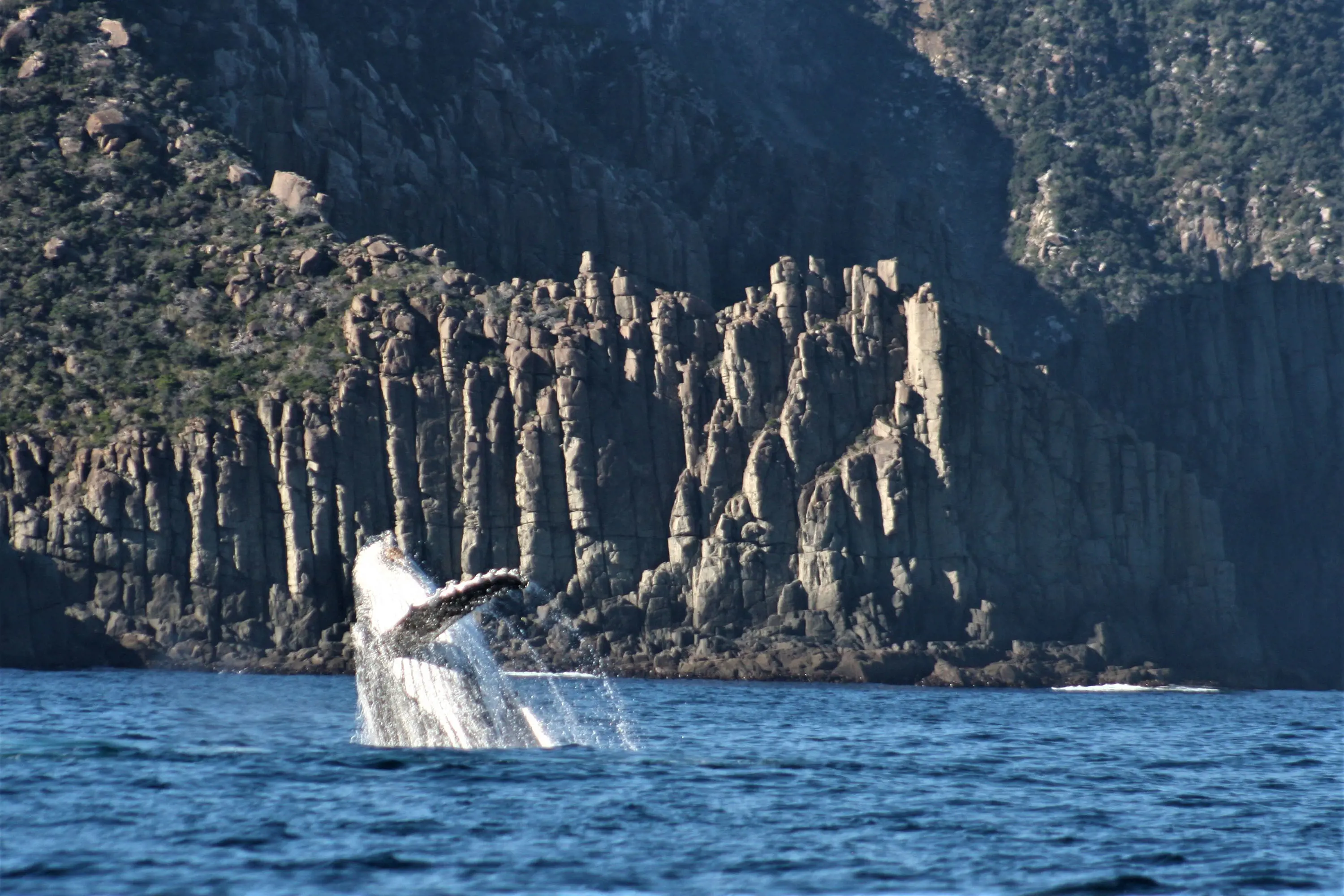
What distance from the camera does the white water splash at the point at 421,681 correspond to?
42.1 m

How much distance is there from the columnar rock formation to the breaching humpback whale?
223 feet

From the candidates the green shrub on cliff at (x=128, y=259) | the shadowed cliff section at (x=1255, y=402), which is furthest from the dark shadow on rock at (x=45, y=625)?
the shadowed cliff section at (x=1255, y=402)

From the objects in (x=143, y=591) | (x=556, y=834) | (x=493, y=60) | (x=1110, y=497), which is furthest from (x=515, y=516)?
(x=556, y=834)

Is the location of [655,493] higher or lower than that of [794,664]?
higher

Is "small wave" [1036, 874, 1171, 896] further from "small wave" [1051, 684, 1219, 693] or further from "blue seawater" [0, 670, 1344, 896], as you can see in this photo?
"small wave" [1051, 684, 1219, 693]

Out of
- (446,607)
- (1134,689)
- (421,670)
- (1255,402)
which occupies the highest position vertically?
(1255,402)

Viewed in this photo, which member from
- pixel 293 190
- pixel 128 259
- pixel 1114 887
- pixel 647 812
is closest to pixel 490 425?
pixel 293 190

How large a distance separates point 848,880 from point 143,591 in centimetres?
8847

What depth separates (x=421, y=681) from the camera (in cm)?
4359

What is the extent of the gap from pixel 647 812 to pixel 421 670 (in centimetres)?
627

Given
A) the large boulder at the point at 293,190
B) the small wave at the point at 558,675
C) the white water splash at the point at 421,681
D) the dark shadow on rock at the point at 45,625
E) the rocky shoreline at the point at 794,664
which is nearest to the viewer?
the white water splash at the point at 421,681

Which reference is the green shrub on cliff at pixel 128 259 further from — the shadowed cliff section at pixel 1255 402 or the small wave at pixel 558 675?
the shadowed cliff section at pixel 1255 402

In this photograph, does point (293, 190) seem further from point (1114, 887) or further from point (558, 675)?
point (1114, 887)

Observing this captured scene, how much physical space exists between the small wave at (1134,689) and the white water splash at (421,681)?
255 feet
